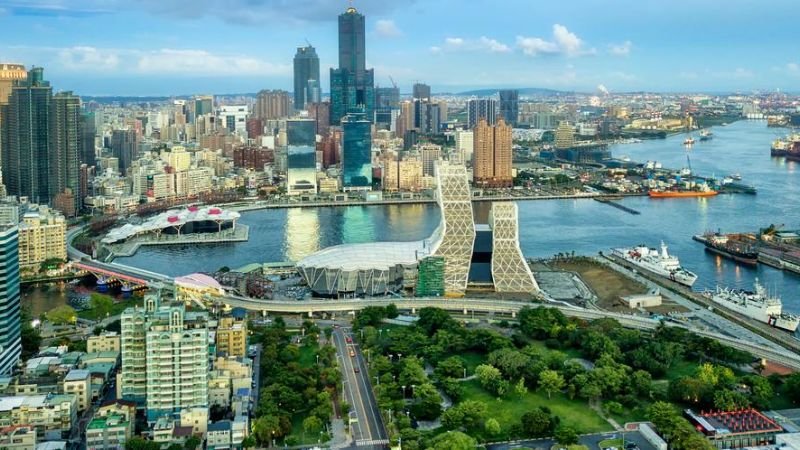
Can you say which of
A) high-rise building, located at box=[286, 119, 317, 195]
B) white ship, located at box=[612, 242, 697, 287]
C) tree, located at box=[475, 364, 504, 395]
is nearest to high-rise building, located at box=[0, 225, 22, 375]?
tree, located at box=[475, 364, 504, 395]

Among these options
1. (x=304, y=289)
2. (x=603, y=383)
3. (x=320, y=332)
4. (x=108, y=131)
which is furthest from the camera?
(x=108, y=131)

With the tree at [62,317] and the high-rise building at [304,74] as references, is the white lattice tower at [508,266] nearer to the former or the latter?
the tree at [62,317]

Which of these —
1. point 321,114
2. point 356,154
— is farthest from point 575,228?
point 321,114

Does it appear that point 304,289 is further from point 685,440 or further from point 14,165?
point 14,165

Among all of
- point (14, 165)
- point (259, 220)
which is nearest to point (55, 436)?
point (259, 220)

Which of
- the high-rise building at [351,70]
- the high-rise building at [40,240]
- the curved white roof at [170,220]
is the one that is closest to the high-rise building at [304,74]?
the high-rise building at [351,70]

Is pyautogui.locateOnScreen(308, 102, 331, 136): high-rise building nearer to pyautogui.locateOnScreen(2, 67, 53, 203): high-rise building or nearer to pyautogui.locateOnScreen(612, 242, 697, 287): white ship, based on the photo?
pyautogui.locateOnScreen(2, 67, 53, 203): high-rise building
